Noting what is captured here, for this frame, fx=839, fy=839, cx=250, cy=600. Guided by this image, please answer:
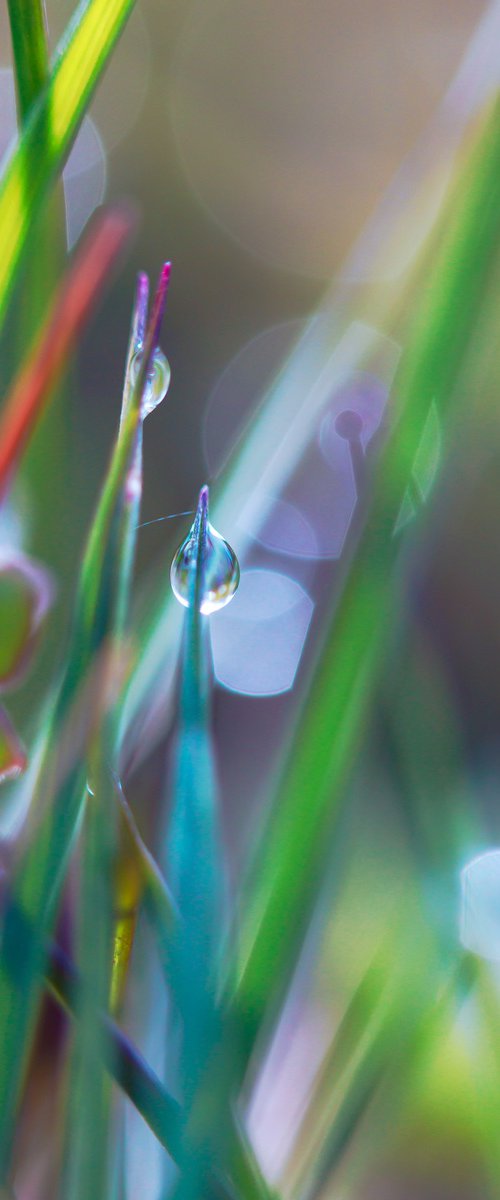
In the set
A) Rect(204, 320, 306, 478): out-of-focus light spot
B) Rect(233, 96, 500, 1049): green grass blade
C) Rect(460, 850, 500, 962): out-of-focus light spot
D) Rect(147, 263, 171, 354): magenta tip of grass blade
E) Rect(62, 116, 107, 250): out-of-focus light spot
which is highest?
Rect(62, 116, 107, 250): out-of-focus light spot

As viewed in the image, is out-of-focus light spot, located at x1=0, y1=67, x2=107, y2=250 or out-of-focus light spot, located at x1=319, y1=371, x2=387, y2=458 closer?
out-of-focus light spot, located at x1=319, y1=371, x2=387, y2=458

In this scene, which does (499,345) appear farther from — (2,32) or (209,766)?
(2,32)

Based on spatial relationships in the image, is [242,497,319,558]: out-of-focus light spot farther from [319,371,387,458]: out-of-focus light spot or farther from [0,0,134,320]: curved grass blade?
[0,0,134,320]: curved grass blade

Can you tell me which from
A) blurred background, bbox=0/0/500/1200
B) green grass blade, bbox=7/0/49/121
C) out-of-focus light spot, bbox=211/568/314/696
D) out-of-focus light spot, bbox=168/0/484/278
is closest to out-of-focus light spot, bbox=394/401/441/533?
blurred background, bbox=0/0/500/1200

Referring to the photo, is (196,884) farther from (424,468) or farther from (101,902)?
(424,468)

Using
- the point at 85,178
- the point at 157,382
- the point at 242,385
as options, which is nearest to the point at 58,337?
the point at 157,382

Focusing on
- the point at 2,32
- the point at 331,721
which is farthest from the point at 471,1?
the point at 331,721
